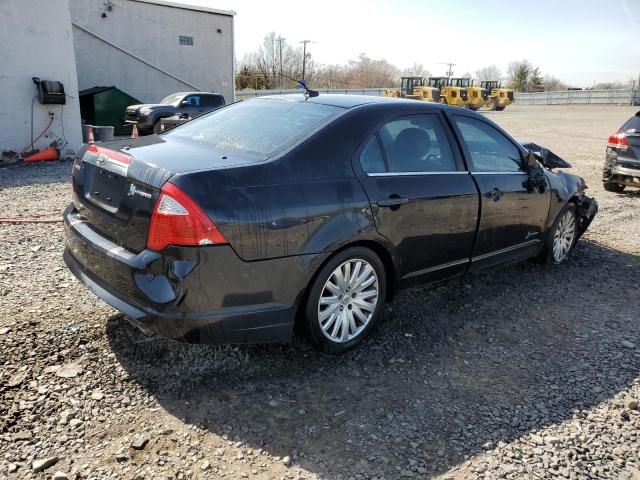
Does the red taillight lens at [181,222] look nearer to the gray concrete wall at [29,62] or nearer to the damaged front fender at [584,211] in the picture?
the damaged front fender at [584,211]

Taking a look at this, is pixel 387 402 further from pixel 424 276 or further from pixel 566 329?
pixel 566 329

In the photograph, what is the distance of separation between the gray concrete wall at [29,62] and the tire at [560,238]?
10.7 metres

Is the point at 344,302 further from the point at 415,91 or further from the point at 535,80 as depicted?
the point at 535,80

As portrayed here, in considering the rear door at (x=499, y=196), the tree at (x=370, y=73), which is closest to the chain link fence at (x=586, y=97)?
the tree at (x=370, y=73)

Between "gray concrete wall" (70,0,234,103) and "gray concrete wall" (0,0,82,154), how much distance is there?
792 cm

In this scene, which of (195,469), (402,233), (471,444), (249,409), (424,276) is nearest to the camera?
(195,469)

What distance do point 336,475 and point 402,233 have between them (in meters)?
1.64

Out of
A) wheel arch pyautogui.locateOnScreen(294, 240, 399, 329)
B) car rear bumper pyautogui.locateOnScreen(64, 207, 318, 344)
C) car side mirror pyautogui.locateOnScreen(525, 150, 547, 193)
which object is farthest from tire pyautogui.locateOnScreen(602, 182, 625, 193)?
car rear bumper pyautogui.locateOnScreen(64, 207, 318, 344)

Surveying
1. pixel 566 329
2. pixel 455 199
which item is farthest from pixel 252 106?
pixel 566 329

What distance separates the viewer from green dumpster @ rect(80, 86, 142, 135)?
1670 centimetres

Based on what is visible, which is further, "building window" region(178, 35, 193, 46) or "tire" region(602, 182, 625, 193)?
"building window" region(178, 35, 193, 46)

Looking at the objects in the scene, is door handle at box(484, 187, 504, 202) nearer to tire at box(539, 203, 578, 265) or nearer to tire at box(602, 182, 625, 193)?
tire at box(539, 203, 578, 265)

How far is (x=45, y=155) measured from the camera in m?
11.2

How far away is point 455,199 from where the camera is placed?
150 inches
